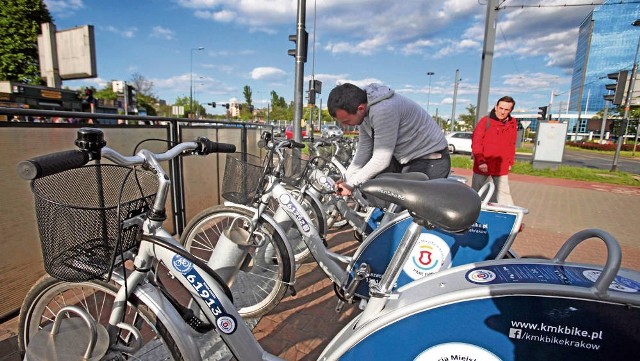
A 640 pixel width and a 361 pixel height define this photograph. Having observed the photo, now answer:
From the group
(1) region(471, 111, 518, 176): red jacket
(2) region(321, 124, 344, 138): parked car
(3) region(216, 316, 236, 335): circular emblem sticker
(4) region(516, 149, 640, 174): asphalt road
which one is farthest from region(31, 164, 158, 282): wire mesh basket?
(4) region(516, 149, 640, 174): asphalt road

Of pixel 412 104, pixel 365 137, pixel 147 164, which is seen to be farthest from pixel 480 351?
pixel 365 137

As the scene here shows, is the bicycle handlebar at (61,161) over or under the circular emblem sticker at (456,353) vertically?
over

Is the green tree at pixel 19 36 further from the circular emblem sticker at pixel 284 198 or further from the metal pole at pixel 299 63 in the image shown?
the circular emblem sticker at pixel 284 198

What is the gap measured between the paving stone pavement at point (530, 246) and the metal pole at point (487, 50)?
2.66m

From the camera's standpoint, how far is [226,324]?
1.63 metres

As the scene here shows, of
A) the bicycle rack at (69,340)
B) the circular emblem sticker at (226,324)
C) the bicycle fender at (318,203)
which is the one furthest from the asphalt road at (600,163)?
the bicycle rack at (69,340)

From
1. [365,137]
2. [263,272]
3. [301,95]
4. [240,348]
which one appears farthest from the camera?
[301,95]

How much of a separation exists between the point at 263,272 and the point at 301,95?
14.2 feet

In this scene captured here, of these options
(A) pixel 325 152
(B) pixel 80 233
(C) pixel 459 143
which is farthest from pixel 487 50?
(C) pixel 459 143

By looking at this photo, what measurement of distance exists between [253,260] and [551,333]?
211 cm

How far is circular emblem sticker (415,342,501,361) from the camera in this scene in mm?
1174

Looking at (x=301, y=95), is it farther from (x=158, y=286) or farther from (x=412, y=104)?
(x=158, y=286)

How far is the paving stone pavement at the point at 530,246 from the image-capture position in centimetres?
239

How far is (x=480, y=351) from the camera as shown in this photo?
1.18 meters
